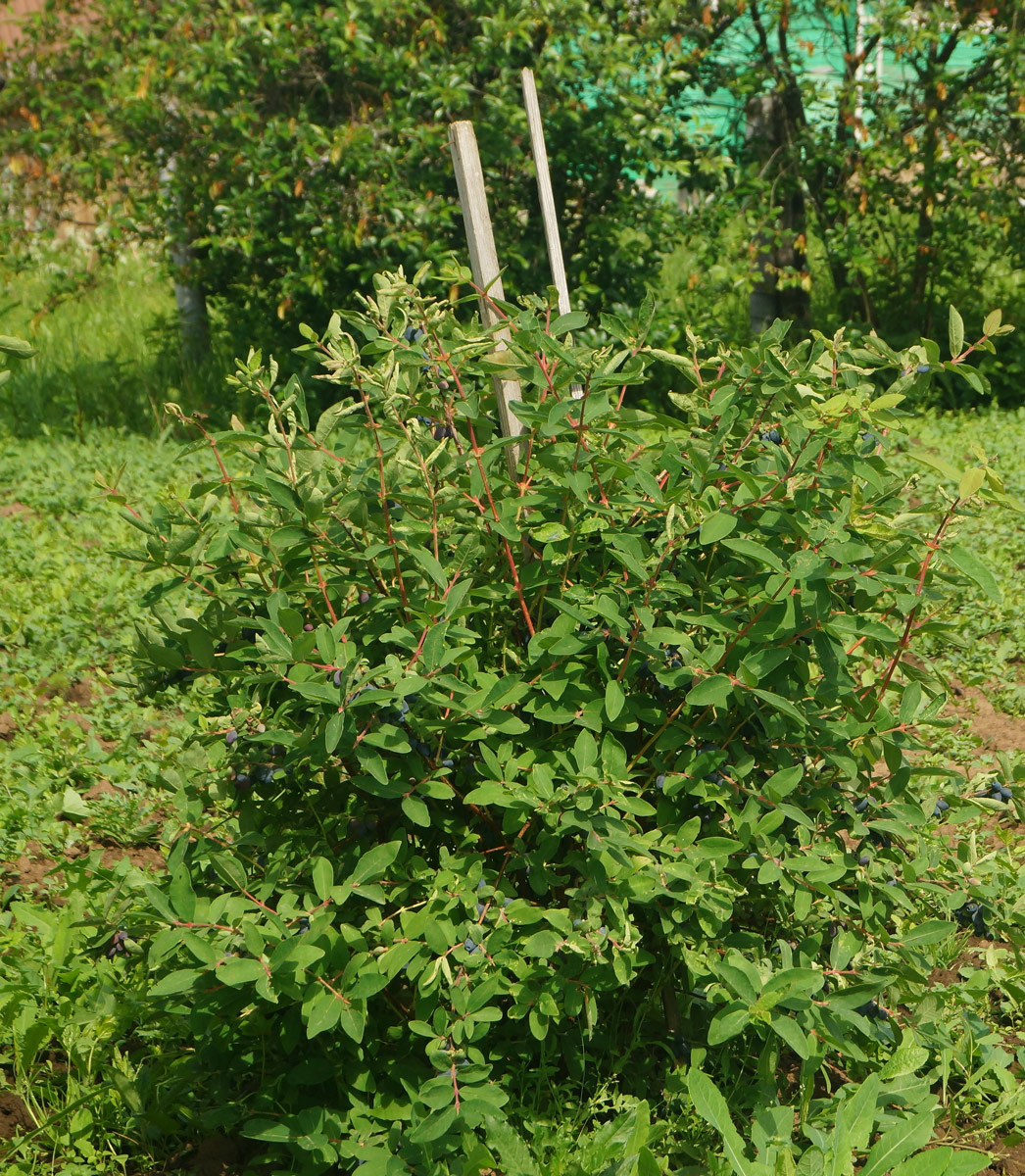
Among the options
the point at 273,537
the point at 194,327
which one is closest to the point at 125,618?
the point at 273,537

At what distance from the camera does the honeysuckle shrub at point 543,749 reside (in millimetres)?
1934

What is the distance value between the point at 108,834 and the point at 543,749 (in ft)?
5.10

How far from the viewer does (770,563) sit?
194 cm

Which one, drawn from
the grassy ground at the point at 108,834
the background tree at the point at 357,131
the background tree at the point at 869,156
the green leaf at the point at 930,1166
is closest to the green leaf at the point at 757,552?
the grassy ground at the point at 108,834

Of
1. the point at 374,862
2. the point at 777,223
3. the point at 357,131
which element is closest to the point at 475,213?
the point at 374,862

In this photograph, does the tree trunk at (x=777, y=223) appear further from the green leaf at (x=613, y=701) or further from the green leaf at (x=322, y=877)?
the green leaf at (x=322, y=877)

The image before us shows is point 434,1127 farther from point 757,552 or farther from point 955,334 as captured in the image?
point 955,334

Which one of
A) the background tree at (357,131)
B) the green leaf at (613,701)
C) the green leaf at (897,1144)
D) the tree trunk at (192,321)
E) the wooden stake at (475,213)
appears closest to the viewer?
the green leaf at (897,1144)

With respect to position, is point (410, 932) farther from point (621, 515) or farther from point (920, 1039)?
point (920, 1039)

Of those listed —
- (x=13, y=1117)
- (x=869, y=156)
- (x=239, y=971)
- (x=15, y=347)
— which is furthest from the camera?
(x=869, y=156)

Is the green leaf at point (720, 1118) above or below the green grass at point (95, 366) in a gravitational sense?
below

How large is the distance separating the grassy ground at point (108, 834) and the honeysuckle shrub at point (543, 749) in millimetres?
171

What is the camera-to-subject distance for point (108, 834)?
3.18 m

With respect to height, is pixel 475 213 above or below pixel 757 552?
above
